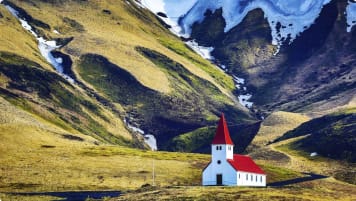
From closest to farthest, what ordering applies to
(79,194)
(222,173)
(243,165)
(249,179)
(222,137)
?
(222,137) → (222,173) → (243,165) → (249,179) → (79,194)

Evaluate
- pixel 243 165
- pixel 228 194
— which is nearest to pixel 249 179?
pixel 243 165

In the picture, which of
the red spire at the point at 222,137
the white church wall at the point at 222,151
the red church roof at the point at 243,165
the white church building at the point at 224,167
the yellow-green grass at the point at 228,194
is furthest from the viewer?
the red church roof at the point at 243,165

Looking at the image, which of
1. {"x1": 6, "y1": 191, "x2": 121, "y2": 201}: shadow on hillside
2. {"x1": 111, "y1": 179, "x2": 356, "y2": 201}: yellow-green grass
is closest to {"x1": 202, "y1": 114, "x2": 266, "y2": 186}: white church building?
{"x1": 111, "y1": 179, "x2": 356, "y2": 201}: yellow-green grass

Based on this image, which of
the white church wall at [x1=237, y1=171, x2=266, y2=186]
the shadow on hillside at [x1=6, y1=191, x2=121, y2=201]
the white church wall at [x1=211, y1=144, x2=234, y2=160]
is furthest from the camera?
the shadow on hillside at [x1=6, y1=191, x2=121, y2=201]

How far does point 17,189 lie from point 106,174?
27.4 m

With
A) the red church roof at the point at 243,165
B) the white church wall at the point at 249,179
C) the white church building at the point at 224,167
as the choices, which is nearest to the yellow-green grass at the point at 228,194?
the white church building at the point at 224,167

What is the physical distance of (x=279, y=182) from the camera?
195m

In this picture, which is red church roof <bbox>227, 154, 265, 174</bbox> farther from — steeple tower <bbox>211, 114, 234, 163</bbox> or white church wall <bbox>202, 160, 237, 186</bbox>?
steeple tower <bbox>211, 114, 234, 163</bbox>

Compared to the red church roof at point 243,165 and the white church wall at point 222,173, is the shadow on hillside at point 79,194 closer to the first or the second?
the white church wall at point 222,173

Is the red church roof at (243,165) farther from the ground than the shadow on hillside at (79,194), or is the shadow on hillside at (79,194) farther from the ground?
the red church roof at (243,165)

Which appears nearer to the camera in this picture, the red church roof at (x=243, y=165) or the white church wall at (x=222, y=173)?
the white church wall at (x=222, y=173)

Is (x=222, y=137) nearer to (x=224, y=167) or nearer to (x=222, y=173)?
(x=224, y=167)

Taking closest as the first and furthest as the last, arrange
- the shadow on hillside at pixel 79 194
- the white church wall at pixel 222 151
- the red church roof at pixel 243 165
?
1. the white church wall at pixel 222 151
2. the red church roof at pixel 243 165
3. the shadow on hillside at pixel 79 194

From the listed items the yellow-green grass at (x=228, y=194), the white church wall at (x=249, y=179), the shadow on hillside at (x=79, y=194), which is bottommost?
the yellow-green grass at (x=228, y=194)
